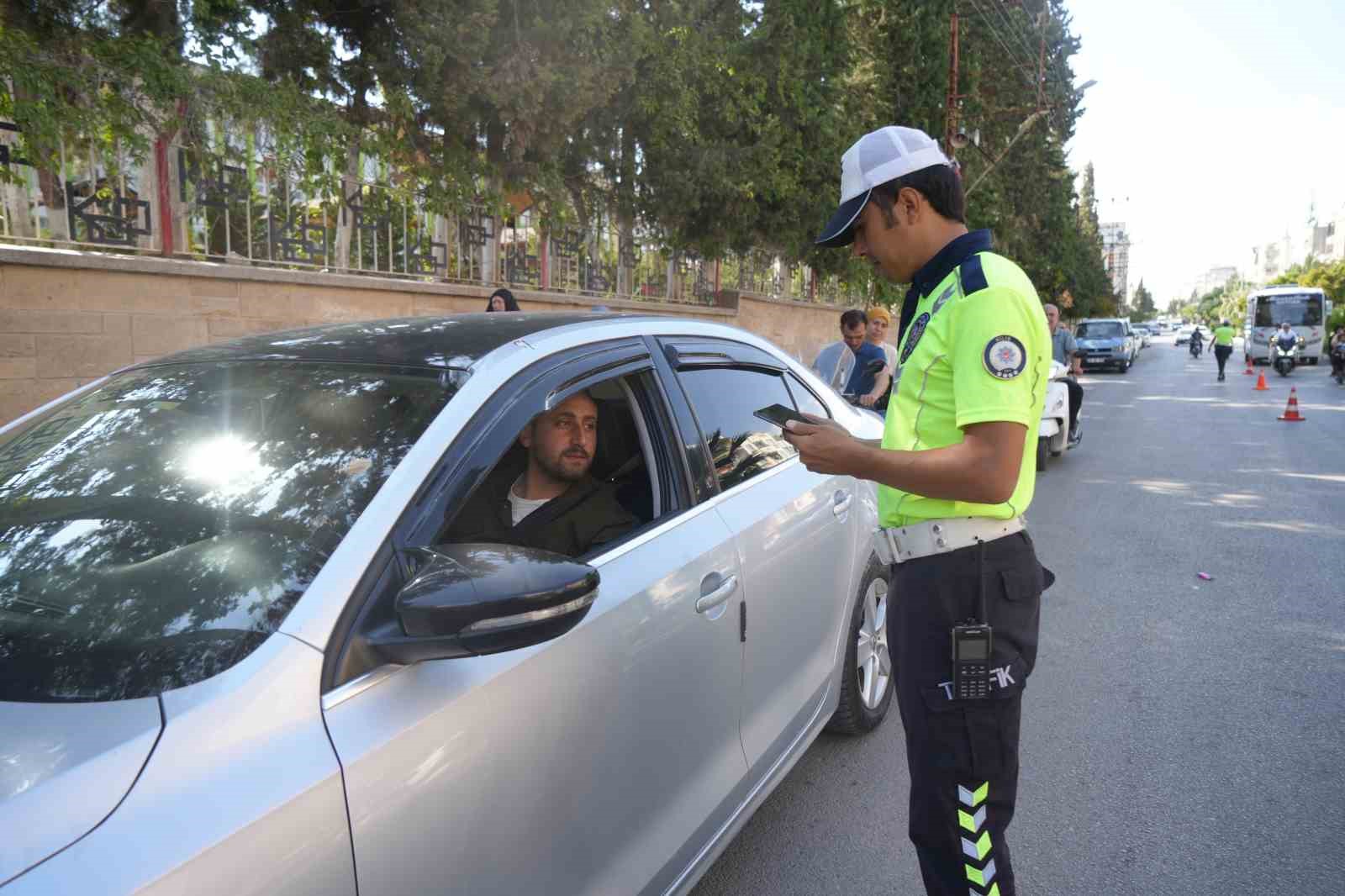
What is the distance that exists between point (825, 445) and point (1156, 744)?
272 centimetres

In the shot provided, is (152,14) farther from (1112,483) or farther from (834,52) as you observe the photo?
(834,52)

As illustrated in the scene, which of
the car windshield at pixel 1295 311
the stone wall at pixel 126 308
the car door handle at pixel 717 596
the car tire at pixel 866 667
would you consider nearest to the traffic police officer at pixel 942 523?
the car door handle at pixel 717 596

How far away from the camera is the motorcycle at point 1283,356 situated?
2623 centimetres

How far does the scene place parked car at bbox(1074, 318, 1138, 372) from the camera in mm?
31469

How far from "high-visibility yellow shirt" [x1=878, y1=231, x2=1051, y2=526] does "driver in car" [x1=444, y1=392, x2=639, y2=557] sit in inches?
31.1

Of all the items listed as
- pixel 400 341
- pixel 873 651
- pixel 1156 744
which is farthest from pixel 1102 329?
pixel 400 341

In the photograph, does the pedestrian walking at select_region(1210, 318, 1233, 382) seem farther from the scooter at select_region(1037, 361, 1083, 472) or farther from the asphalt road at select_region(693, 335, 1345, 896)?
the asphalt road at select_region(693, 335, 1345, 896)

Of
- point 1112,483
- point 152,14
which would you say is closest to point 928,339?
point 152,14

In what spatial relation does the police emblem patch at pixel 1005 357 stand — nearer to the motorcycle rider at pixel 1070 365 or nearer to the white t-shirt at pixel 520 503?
the white t-shirt at pixel 520 503

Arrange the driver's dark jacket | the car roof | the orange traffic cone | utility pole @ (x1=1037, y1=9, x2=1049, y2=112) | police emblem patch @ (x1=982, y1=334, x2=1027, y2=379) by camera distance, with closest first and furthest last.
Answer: police emblem patch @ (x1=982, y1=334, x2=1027, y2=379)
the car roof
the driver's dark jacket
the orange traffic cone
utility pole @ (x1=1037, y1=9, x2=1049, y2=112)

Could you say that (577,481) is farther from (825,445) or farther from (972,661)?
(972,661)

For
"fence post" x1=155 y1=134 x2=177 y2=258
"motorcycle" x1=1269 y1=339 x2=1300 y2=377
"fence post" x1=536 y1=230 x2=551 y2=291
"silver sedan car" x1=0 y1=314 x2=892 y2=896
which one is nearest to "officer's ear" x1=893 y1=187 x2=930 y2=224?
"silver sedan car" x1=0 y1=314 x2=892 y2=896

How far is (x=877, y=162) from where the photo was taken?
6.44 feet

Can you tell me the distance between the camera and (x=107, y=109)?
626 cm
